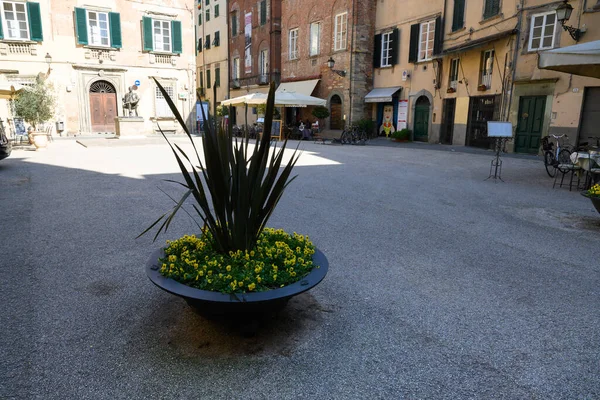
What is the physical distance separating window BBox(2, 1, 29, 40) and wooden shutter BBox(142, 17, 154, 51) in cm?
525

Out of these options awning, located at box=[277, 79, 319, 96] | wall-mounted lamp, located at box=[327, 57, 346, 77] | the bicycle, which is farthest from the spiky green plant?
awning, located at box=[277, 79, 319, 96]

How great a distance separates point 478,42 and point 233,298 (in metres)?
16.3

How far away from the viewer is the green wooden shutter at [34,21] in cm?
1938

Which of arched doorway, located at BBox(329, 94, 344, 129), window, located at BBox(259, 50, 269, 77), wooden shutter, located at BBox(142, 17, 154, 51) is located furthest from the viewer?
window, located at BBox(259, 50, 269, 77)

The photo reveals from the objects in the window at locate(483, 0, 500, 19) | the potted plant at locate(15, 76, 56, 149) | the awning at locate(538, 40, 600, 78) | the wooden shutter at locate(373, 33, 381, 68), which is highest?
the window at locate(483, 0, 500, 19)

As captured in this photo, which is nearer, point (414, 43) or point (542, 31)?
point (542, 31)

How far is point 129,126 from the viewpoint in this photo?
1961 centimetres

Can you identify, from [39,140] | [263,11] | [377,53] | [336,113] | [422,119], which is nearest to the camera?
[39,140]

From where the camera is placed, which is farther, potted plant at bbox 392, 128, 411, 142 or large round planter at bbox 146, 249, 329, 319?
potted plant at bbox 392, 128, 411, 142

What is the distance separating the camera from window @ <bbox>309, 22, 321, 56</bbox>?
80.6 feet

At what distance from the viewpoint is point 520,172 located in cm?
1038

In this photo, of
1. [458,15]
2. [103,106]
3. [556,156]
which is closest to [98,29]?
[103,106]

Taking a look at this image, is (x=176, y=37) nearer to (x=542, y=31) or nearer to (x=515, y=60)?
(x=515, y=60)

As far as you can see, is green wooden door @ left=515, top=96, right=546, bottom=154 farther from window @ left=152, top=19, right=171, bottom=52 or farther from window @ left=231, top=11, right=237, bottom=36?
window @ left=231, top=11, right=237, bottom=36
